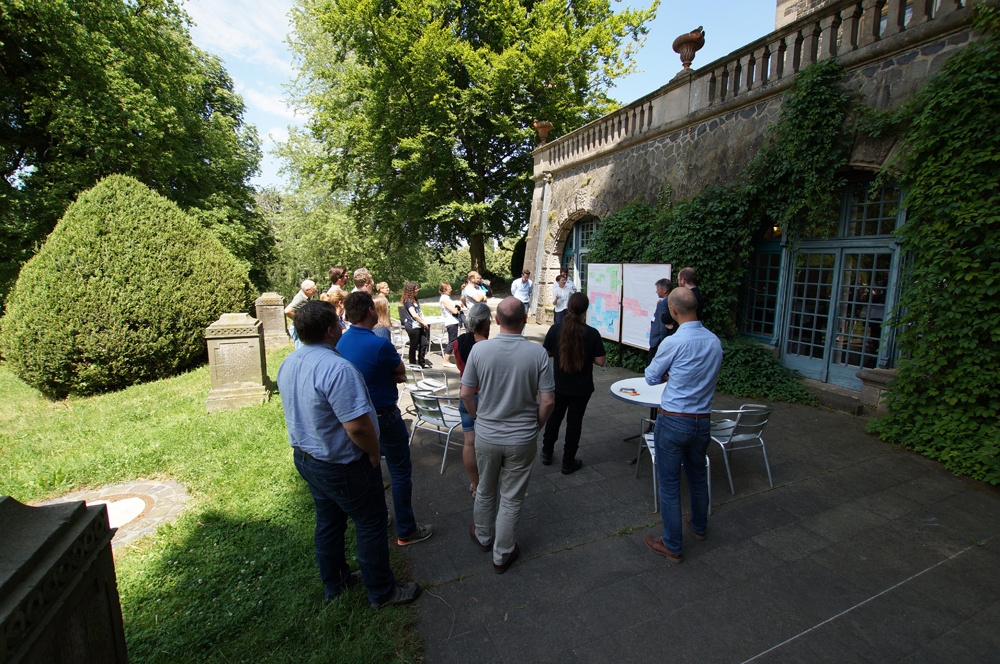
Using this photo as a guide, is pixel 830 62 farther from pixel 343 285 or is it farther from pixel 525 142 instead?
pixel 525 142

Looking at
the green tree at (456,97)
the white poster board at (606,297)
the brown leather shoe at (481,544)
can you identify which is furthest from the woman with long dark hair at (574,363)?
the green tree at (456,97)

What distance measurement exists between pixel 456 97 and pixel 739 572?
806 inches

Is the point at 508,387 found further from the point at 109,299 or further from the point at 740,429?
the point at 109,299

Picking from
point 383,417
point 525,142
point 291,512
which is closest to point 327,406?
point 383,417

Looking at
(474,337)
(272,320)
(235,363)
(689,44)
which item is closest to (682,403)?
(474,337)

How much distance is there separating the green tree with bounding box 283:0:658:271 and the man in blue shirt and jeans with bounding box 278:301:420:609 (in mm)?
18030

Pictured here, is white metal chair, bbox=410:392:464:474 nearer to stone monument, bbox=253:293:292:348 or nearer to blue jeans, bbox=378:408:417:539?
blue jeans, bbox=378:408:417:539

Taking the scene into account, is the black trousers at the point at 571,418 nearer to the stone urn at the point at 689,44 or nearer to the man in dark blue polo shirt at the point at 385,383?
the man in dark blue polo shirt at the point at 385,383

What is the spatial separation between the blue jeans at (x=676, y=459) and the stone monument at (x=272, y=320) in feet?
36.2

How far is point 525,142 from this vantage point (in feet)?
68.0

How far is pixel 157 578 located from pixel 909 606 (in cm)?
471

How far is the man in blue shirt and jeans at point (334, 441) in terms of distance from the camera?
7.77 feet

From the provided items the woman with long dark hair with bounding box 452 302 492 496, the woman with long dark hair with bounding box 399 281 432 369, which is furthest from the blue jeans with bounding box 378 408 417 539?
the woman with long dark hair with bounding box 399 281 432 369

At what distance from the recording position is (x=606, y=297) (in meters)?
9.36
